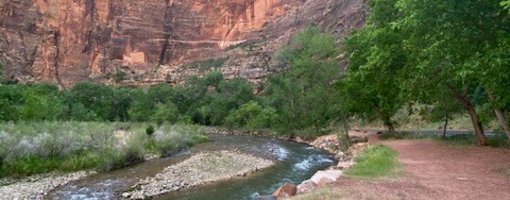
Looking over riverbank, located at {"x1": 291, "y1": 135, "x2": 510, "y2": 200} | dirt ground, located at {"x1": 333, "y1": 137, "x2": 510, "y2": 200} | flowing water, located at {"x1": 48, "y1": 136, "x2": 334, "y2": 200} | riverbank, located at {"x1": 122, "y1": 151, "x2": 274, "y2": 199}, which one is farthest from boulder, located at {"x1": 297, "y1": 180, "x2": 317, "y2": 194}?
riverbank, located at {"x1": 122, "y1": 151, "x2": 274, "y2": 199}

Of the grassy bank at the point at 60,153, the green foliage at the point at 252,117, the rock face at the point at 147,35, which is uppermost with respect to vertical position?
the rock face at the point at 147,35

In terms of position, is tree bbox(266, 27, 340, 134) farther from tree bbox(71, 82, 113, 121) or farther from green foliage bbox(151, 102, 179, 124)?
tree bbox(71, 82, 113, 121)

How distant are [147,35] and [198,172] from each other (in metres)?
114

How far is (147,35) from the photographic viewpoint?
12769cm

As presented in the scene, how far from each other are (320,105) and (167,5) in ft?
338

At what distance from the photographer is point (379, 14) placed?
82.6 feet

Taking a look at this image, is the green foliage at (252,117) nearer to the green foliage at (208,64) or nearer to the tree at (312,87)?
the tree at (312,87)

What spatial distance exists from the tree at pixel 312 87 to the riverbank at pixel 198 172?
16222 mm

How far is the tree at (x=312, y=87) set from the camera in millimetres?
42131

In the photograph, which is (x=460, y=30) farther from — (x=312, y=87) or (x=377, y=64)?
(x=312, y=87)

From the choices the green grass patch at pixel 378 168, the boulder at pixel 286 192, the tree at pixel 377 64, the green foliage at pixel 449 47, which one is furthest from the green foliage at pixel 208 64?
the boulder at pixel 286 192

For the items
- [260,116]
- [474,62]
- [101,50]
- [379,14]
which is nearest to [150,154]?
[379,14]

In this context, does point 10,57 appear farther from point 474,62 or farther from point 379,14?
point 474,62

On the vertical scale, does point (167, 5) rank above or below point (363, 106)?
above
